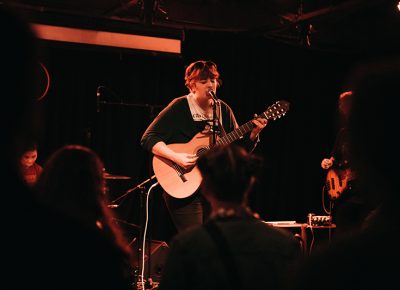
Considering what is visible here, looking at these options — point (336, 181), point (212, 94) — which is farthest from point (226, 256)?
point (336, 181)

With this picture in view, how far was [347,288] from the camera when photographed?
2.97ft

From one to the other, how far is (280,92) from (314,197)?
5.89 feet

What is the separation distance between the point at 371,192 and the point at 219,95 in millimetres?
7371

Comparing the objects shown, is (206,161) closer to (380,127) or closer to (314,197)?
(380,127)

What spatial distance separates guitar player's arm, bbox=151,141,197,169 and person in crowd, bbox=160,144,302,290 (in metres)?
2.71

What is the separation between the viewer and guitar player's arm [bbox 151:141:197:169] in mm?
4988

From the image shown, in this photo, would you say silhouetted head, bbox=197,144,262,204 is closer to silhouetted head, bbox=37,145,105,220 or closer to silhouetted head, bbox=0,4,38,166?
silhouetted head, bbox=37,145,105,220

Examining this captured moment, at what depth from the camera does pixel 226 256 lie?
2051 millimetres

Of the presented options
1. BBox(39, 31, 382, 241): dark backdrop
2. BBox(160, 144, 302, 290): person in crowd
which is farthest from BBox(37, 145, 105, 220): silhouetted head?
BBox(39, 31, 382, 241): dark backdrop

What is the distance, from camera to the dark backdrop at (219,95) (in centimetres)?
736

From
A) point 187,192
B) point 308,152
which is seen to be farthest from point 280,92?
point 187,192

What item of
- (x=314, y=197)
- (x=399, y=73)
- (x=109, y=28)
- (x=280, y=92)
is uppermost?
(x=109, y=28)

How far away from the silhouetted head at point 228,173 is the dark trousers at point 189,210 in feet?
7.71

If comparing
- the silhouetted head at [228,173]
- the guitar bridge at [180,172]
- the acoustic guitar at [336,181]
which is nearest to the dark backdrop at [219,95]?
the guitar bridge at [180,172]
